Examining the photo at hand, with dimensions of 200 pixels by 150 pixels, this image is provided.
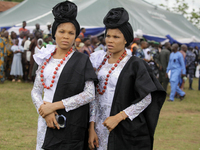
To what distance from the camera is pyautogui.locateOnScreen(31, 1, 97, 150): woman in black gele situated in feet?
8.56

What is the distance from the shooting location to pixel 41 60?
2854mm

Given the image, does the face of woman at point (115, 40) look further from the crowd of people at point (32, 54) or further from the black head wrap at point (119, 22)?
the crowd of people at point (32, 54)

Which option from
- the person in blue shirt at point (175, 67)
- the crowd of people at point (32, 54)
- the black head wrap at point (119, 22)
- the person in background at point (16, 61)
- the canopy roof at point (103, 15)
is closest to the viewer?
the black head wrap at point (119, 22)

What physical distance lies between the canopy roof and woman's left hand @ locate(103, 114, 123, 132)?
12667 mm

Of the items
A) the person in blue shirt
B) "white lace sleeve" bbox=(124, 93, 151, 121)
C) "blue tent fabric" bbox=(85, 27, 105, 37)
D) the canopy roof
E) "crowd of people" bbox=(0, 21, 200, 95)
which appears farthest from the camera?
the canopy roof

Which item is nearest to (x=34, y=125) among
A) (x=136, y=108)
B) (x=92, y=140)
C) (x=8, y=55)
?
(x=92, y=140)

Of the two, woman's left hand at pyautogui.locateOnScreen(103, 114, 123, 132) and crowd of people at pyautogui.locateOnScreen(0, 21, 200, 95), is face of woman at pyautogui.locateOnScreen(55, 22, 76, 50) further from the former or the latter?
crowd of people at pyautogui.locateOnScreen(0, 21, 200, 95)

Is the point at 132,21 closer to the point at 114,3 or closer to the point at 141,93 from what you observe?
the point at 114,3

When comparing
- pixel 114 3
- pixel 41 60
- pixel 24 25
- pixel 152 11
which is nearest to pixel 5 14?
pixel 24 25

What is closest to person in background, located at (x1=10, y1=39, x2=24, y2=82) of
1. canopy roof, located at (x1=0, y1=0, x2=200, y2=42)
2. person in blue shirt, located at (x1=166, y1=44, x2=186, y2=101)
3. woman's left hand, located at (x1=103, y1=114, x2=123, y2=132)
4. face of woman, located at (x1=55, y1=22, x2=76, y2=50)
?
canopy roof, located at (x1=0, y1=0, x2=200, y2=42)

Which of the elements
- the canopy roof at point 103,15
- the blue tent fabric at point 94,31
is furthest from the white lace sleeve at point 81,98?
the canopy roof at point 103,15

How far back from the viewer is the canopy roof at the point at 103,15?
16.2 m

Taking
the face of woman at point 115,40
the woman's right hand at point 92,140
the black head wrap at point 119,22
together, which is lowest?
the woman's right hand at point 92,140

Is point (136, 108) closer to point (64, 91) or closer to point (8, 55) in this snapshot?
point (64, 91)
